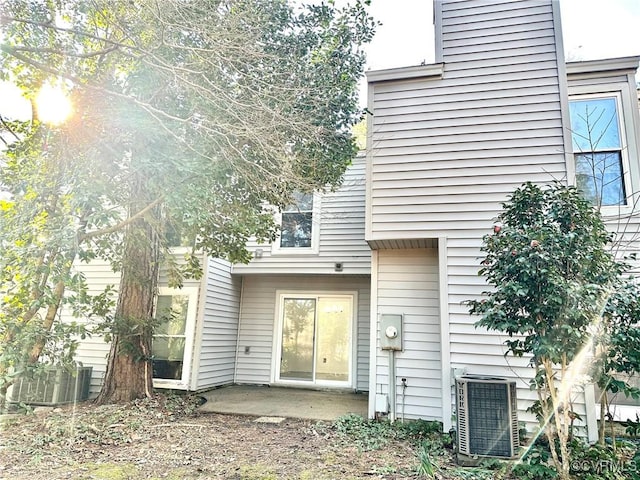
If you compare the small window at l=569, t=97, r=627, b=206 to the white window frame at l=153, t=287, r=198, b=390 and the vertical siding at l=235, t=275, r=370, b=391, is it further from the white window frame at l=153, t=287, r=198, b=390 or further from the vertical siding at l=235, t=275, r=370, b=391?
the white window frame at l=153, t=287, r=198, b=390

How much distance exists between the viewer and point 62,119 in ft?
17.0

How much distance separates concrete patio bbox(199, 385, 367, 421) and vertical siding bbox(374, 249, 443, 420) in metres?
1.01

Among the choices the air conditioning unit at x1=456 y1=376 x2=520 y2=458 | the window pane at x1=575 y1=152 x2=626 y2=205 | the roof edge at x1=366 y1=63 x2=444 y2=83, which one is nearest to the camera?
the air conditioning unit at x1=456 y1=376 x2=520 y2=458

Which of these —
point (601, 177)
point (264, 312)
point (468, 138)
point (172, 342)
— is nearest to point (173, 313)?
point (172, 342)

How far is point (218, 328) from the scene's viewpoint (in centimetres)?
793

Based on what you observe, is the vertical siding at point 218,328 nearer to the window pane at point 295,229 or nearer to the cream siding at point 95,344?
the window pane at point 295,229

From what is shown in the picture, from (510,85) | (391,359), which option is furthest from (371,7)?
(391,359)

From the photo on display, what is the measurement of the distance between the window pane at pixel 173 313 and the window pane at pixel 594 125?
23.4 ft

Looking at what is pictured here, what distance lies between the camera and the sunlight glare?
17.1 ft

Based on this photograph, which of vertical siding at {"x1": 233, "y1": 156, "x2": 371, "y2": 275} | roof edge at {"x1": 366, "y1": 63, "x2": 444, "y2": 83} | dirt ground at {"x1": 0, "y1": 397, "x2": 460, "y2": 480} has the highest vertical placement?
roof edge at {"x1": 366, "y1": 63, "x2": 444, "y2": 83}

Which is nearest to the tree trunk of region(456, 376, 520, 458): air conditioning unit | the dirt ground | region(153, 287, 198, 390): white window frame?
the dirt ground

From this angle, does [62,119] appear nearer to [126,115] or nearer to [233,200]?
[126,115]

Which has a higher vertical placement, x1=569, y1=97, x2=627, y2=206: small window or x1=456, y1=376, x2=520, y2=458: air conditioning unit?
x1=569, y1=97, x2=627, y2=206: small window

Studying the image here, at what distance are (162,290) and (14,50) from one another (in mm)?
4751
